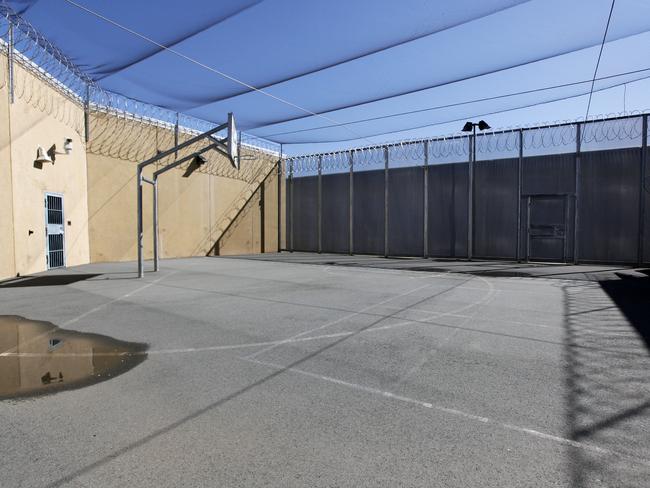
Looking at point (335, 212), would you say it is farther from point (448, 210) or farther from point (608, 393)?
point (608, 393)

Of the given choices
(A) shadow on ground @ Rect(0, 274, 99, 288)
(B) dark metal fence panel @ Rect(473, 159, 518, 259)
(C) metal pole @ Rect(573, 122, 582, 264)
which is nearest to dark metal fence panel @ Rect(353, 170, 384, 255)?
(B) dark metal fence panel @ Rect(473, 159, 518, 259)

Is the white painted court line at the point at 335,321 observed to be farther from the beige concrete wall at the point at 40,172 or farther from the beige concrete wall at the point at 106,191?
the beige concrete wall at the point at 40,172

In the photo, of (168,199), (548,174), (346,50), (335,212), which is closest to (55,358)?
(346,50)

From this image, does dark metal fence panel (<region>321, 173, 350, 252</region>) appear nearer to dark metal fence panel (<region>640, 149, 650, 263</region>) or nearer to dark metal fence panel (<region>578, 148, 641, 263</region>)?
dark metal fence panel (<region>578, 148, 641, 263</region>)

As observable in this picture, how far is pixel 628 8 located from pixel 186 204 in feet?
40.5

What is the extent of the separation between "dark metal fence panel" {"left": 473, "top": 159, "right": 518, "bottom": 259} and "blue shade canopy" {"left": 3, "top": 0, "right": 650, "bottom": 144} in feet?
8.88

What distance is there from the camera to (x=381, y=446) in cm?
211

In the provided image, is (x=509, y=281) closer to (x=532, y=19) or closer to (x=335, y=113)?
(x=532, y=19)

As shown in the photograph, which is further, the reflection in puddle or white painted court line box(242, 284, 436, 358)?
white painted court line box(242, 284, 436, 358)

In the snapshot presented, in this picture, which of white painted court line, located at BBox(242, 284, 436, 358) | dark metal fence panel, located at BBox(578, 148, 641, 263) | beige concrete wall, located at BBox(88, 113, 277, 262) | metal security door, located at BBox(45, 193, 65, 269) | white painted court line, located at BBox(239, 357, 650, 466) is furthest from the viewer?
beige concrete wall, located at BBox(88, 113, 277, 262)

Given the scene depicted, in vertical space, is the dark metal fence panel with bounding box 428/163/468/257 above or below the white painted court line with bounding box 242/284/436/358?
above

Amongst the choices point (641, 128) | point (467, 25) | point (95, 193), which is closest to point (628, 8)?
point (467, 25)

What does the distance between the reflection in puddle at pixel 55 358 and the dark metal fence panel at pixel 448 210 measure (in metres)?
11.8

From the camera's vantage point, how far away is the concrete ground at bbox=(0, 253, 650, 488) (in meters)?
1.90
